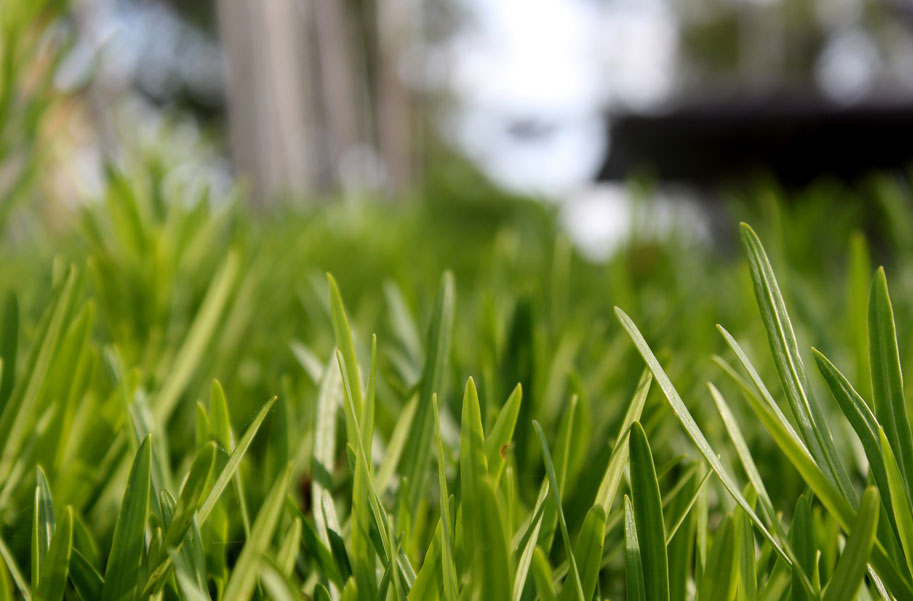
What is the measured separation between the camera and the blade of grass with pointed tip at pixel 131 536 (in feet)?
0.55

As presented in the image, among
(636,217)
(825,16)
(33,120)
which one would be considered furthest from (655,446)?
(825,16)

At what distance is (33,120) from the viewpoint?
37 centimetres

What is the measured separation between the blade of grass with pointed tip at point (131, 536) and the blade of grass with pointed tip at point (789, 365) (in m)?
0.15

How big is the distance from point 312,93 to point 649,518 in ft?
10.8

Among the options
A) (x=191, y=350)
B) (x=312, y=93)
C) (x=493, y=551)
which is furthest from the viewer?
(x=312, y=93)

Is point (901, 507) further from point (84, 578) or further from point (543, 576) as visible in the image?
point (84, 578)

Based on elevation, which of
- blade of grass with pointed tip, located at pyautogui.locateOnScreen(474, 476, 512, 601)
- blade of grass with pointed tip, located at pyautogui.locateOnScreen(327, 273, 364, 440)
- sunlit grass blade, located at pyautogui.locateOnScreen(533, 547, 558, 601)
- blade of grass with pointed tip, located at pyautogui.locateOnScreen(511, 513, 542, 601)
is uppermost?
blade of grass with pointed tip, located at pyautogui.locateOnScreen(327, 273, 364, 440)

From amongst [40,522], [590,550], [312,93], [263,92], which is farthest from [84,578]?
[312,93]

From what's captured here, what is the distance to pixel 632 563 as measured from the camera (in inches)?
6.7

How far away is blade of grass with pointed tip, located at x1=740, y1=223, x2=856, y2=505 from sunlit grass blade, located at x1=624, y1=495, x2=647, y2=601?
48mm

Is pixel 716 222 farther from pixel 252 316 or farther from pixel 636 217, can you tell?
pixel 252 316

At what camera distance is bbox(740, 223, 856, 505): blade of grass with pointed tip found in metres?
0.18

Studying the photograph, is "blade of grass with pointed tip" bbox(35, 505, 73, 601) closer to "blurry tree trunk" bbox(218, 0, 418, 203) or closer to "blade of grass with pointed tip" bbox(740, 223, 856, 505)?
"blade of grass with pointed tip" bbox(740, 223, 856, 505)

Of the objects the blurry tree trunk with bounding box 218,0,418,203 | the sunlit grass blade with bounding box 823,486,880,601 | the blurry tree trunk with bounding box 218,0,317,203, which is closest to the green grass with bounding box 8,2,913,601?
the sunlit grass blade with bounding box 823,486,880,601
